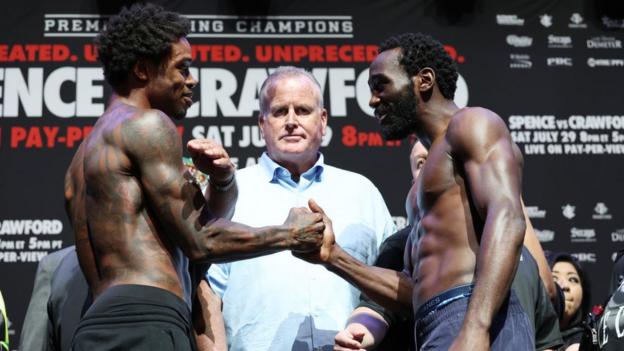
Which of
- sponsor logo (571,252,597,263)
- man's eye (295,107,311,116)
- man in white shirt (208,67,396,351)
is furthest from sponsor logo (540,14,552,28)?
man's eye (295,107,311,116)

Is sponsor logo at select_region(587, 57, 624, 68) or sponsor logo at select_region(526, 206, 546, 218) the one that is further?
sponsor logo at select_region(587, 57, 624, 68)

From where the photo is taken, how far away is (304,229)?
2.76 metres

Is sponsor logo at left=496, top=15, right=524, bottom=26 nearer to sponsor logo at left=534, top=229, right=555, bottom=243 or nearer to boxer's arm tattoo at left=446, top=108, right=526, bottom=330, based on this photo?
sponsor logo at left=534, top=229, right=555, bottom=243

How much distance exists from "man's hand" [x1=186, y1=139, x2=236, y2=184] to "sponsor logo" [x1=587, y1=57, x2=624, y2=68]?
11.4ft

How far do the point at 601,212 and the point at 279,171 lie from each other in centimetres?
265

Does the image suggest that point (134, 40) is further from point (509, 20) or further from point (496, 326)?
point (509, 20)

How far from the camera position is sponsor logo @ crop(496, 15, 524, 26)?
5566 mm

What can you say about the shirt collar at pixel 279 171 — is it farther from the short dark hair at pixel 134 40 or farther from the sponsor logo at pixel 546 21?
the sponsor logo at pixel 546 21

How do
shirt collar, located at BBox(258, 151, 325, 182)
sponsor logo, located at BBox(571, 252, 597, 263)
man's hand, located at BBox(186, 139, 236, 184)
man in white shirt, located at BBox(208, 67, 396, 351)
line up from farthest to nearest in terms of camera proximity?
sponsor logo, located at BBox(571, 252, 597, 263), shirt collar, located at BBox(258, 151, 325, 182), man in white shirt, located at BBox(208, 67, 396, 351), man's hand, located at BBox(186, 139, 236, 184)

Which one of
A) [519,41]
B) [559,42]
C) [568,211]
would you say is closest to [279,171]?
[568,211]

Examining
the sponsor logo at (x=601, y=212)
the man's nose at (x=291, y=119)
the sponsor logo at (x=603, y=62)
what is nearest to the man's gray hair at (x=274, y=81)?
the man's nose at (x=291, y=119)

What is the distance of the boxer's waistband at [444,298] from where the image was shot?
95.6 inches

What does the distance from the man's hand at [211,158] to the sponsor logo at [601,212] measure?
3260mm

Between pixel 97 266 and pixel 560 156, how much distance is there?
12.1ft
